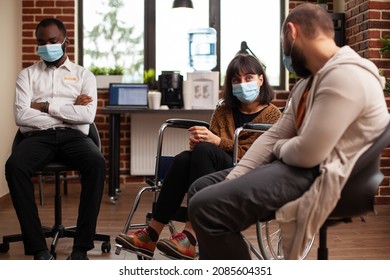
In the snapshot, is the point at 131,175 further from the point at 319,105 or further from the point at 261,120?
the point at 319,105

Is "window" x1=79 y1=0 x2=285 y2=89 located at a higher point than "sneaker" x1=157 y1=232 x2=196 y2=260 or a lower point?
higher

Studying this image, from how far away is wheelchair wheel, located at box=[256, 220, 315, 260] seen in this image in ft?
7.59

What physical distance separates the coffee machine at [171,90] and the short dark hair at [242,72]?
2076 mm

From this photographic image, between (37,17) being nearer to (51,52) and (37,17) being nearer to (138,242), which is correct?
(51,52)

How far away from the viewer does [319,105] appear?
1.53 metres

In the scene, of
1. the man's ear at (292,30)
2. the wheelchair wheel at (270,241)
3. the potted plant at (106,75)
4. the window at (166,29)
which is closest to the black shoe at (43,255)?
the wheelchair wheel at (270,241)

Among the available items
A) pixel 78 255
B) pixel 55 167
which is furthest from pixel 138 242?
pixel 55 167

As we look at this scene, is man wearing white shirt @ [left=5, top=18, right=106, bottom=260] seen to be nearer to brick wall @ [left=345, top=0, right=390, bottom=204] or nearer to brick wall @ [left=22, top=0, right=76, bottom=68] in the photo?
brick wall @ [left=345, top=0, right=390, bottom=204]

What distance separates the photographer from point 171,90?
4.72 m

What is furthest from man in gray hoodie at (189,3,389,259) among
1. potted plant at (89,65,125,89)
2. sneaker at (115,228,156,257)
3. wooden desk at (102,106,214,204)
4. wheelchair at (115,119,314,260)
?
potted plant at (89,65,125,89)

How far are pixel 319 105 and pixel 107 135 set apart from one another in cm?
398

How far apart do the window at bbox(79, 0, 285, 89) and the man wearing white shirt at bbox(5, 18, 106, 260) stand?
2360 millimetres

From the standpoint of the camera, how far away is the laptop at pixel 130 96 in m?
4.70
